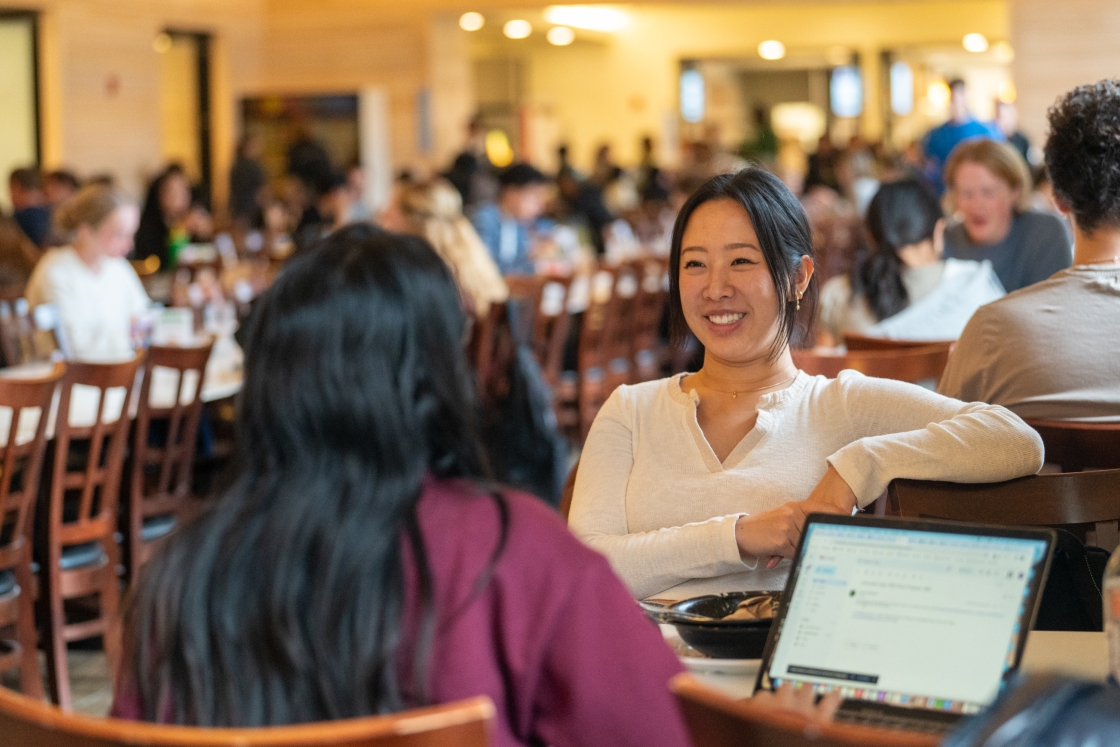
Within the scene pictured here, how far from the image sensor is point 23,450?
2.94m

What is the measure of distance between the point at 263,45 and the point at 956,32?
947 cm

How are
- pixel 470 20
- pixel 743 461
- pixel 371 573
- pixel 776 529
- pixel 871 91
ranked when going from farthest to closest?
pixel 871 91 → pixel 470 20 → pixel 743 461 → pixel 776 529 → pixel 371 573

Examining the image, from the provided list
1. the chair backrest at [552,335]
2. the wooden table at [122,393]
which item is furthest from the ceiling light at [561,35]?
the wooden table at [122,393]

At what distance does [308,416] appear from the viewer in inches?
43.5

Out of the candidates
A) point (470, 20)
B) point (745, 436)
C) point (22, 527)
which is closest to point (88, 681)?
point (22, 527)

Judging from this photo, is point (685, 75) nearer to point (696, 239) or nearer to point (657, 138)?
point (657, 138)

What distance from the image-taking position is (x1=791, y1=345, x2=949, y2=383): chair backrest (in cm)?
249

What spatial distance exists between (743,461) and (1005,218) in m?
2.52

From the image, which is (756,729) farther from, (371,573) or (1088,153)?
(1088,153)

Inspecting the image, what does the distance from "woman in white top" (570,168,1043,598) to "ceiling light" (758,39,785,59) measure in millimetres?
17502

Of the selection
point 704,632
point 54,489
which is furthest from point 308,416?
point 54,489

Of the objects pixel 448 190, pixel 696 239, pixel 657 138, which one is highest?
pixel 657 138

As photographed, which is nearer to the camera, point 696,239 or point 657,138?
point 696,239

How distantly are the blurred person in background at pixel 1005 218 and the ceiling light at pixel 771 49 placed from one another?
1521cm
